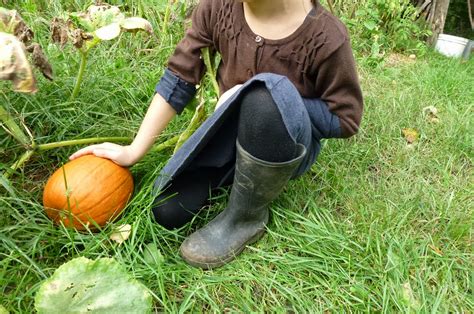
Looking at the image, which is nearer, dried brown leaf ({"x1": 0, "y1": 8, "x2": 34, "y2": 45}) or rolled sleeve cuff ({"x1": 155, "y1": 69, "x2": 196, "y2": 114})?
dried brown leaf ({"x1": 0, "y1": 8, "x2": 34, "y2": 45})

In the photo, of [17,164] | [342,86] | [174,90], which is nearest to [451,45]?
[342,86]

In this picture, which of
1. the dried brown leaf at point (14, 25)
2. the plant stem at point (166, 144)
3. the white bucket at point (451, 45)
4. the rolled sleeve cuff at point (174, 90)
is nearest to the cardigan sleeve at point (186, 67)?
the rolled sleeve cuff at point (174, 90)

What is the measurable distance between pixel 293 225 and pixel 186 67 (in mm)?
528

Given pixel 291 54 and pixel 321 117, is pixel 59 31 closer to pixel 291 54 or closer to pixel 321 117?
pixel 291 54

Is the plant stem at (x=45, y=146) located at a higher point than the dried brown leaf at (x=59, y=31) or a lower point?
lower

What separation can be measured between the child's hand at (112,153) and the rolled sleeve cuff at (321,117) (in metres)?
0.50

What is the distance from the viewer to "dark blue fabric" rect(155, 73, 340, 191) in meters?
1.02

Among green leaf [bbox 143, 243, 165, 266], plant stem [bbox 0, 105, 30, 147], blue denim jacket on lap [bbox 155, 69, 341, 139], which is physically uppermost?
blue denim jacket on lap [bbox 155, 69, 341, 139]

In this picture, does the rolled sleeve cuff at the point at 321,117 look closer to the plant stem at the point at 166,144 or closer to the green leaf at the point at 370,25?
the plant stem at the point at 166,144

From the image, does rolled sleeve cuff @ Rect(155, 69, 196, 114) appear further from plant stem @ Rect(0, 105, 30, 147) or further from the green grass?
plant stem @ Rect(0, 105, 30, 147)

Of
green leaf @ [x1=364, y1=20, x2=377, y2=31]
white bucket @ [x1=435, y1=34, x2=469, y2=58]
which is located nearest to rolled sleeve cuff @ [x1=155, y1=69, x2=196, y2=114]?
green leaf @ [x1=364, y1=20, x2=377, y2=31]

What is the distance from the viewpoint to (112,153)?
4.12 ft

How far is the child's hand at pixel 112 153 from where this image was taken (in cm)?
126

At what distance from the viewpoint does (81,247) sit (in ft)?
3.81
